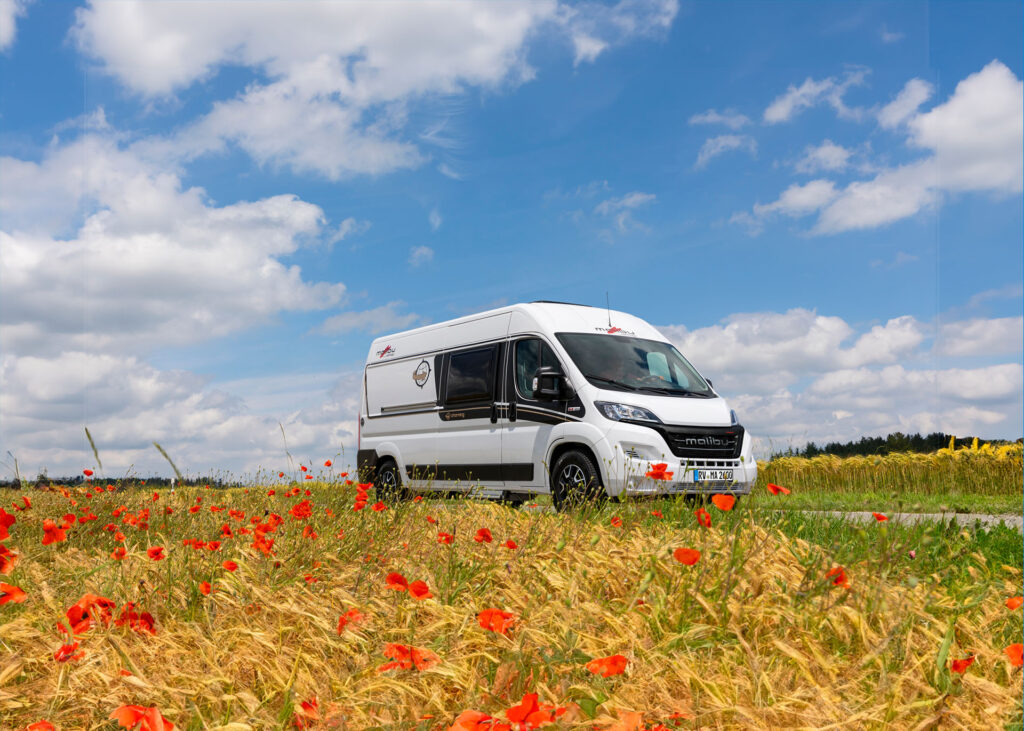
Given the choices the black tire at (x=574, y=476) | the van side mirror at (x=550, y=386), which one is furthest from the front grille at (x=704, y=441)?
the van side mirror at (x=550, y=386)

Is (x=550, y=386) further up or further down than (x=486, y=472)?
further up

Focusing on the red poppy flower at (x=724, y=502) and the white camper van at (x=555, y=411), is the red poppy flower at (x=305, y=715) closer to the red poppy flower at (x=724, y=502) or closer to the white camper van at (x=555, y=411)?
the red poppy flower at (x=724, y=502)

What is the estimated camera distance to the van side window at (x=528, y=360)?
9656 mm

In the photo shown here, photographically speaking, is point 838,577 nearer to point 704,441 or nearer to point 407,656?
point 407,656

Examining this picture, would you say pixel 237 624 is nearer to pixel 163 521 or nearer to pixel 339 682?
pixel 339 682

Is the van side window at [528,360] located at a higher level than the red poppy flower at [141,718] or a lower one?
higher

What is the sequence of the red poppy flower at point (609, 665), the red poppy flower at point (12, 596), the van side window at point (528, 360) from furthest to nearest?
the van side window at point (528, 360) < the red poppy flower at point (12, 596) < the red poppy flower at point (609, 665)

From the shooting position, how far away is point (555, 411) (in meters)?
9.19

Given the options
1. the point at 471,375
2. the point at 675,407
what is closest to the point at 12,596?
the point at 675,407

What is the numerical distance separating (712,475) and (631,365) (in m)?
1.63

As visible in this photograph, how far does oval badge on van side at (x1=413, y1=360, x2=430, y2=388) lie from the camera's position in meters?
11.8

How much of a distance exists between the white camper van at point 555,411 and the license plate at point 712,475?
0.04 ft

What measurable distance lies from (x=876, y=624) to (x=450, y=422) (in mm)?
7925

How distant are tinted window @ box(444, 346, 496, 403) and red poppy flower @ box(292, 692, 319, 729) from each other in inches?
303
